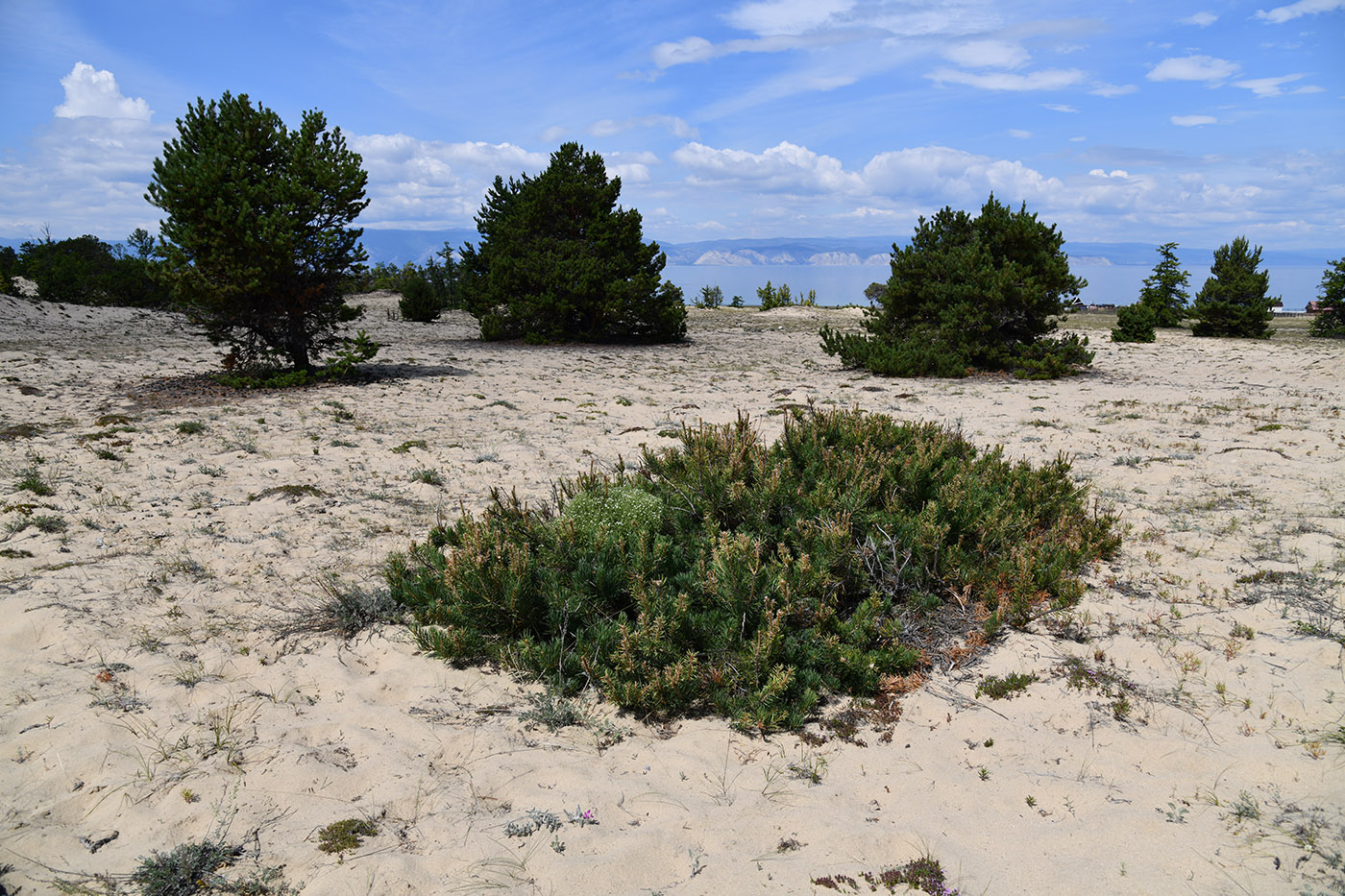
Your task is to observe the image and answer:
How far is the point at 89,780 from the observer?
2.75 metres

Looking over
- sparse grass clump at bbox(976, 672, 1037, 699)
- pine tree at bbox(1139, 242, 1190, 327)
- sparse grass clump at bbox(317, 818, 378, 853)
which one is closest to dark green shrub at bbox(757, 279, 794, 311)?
pine tree at bbox(1139, 242, 1190, 327)

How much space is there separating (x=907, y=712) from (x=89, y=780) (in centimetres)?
361

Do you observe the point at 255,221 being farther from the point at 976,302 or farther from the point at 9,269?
the point at 9,269

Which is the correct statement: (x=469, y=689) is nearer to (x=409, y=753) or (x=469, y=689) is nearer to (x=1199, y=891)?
(x=409, y=753)

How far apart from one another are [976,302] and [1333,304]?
616 inches

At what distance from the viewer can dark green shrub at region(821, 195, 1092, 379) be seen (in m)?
13.3

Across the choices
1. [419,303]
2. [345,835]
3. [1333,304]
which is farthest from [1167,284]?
[345,835]

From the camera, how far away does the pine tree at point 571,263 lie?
1802cm

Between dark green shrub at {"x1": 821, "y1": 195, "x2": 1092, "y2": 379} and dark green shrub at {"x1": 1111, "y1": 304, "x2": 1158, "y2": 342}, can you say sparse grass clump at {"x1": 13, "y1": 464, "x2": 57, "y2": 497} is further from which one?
dark green shrub at {"x1": 1111, "y1": 304, "x2": 1158, "y2": 342}

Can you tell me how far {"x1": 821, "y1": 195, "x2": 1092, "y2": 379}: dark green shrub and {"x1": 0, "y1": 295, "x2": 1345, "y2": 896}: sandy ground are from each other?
7066 mm

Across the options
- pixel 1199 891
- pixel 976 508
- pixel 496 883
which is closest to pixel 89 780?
pixel 496 883

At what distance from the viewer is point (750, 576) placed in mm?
3740

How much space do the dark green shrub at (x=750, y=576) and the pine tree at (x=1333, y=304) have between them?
910 inches

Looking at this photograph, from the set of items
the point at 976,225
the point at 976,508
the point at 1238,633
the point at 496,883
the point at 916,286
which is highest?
the point at 976,225
